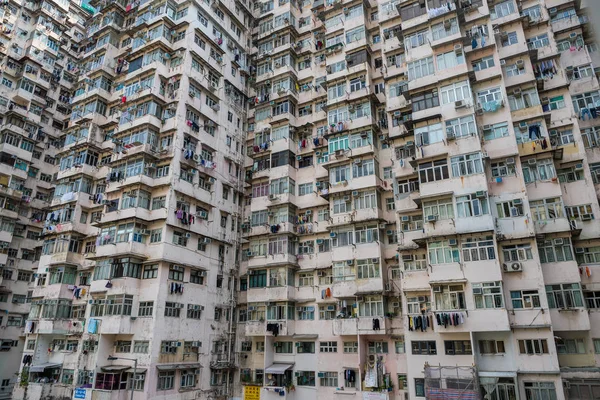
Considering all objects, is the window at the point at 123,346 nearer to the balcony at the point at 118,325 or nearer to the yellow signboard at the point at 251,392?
the balcony at the point at 118,325

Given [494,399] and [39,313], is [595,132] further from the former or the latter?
[39,313]

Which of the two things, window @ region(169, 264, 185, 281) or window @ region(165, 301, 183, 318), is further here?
window @ region(169, 264, 185, 281)

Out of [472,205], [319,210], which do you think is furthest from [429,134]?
[319,210]

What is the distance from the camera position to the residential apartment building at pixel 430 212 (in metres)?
23.0

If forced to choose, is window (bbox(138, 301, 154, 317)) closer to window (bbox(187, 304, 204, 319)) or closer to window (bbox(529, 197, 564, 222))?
window (bbox(187, 304, 204, 319))

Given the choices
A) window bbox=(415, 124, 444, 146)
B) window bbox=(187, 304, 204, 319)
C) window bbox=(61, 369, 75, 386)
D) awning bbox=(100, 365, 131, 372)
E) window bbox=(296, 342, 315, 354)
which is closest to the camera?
window bbox=(415, 124, 444, 146)

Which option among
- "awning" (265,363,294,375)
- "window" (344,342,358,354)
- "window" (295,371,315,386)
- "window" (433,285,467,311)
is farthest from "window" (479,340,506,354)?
"awning" (265,363,294,375)

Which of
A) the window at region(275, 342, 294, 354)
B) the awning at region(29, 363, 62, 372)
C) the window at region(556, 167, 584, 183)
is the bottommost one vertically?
the awning at region(29, 363, 62, 372)

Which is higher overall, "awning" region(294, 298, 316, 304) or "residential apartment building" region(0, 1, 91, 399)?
"residential apartment building" region(0, 1, 91, 399)

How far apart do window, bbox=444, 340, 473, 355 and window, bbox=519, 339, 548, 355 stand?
2.63m

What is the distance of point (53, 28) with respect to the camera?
5000 cm

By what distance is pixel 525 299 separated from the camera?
22.9 meters

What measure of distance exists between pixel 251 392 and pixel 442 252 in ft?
56.0

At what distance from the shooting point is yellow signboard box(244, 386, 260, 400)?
97.7 ft
